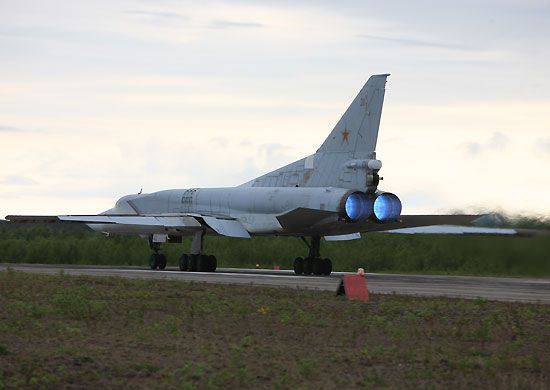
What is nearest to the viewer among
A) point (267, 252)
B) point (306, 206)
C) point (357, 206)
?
point (357, 206)

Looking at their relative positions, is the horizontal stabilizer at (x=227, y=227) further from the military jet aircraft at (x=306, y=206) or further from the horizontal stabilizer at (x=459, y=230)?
the horizontal stabilizer at (x=459, y=230)

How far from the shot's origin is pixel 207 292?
23766 mm

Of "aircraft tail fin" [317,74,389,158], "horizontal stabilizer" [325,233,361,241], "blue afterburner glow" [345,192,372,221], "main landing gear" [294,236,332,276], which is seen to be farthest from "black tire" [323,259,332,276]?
"aircraft tail fin" [317,74,389,158]

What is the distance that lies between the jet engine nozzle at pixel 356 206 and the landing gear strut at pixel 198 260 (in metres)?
7.23

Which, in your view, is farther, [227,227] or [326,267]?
[227,227]

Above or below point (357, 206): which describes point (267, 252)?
below

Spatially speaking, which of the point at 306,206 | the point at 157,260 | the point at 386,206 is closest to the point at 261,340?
the point at 386,206

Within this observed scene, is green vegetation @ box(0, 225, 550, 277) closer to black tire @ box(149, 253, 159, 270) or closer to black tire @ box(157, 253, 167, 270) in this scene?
black tire @ box(157, 253, 167, 270)

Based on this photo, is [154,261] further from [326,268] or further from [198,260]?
[326,268]

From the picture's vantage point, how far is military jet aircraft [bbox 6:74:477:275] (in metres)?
33.5

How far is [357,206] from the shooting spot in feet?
109

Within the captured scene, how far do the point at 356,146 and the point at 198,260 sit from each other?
8.29 m

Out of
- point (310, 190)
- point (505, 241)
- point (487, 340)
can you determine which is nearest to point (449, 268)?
point (310, 190)

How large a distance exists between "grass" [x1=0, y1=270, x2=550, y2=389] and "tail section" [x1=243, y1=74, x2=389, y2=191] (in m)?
10.1
